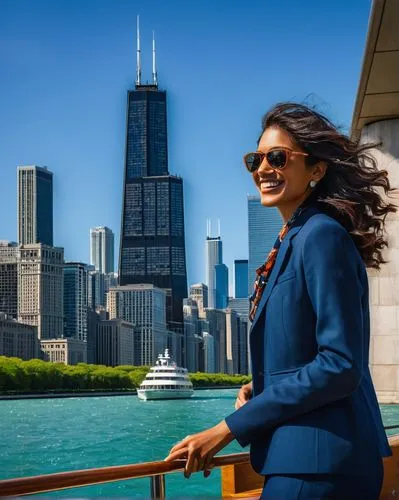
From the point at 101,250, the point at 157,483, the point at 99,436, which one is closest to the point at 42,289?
the point at 101,250

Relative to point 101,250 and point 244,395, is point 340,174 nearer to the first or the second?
point 244,395

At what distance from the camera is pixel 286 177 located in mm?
1340

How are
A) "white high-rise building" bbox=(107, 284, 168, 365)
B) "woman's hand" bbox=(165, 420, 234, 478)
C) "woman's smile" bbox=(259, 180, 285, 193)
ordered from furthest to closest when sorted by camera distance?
"white high-rise building" bbox=(107, 284, 168, 365) → "woman's smile" bbox=(259, 180, 285, 193) → "woman's hand" bbox=(165, 420, 234, 478)

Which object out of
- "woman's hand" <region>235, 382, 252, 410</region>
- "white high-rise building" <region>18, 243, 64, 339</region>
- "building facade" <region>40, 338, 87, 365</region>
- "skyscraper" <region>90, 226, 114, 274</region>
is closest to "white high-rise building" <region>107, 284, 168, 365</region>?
"white high-rise building" <region>18, 243, 64, 339</region>

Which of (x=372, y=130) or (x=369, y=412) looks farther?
(x=372, y=130)

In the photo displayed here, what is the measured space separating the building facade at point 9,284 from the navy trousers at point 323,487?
122 m

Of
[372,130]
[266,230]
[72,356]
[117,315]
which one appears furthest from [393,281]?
[266,230]

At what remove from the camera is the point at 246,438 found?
1226mm

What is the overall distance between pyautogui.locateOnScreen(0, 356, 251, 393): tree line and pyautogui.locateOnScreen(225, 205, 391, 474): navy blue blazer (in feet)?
237

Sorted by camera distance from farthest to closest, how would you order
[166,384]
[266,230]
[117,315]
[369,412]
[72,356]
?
[266,230]
[117,315]
[72,356]
[166,384]
[369,412]

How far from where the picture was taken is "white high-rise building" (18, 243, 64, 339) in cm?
11994

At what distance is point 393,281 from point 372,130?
1943 millimetres

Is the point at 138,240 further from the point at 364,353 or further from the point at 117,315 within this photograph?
the point at 364,353

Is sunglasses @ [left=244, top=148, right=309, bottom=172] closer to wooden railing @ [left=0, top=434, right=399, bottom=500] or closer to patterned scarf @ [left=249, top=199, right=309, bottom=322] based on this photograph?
patterned scarf @ [left=249, top=199, right=309, bottom=322]
